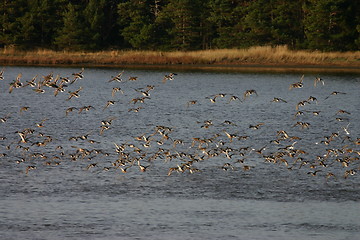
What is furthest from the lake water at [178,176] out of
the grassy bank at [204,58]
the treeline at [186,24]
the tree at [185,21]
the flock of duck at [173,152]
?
the tree at [185,21]

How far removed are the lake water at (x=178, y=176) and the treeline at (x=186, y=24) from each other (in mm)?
35832

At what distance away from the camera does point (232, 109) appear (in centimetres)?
5094

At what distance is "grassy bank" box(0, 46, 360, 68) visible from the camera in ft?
254

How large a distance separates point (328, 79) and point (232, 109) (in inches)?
802

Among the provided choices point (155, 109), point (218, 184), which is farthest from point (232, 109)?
point (218, 184)

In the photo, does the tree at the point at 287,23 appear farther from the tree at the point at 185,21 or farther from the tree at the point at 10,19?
the tree at the point at 10,19

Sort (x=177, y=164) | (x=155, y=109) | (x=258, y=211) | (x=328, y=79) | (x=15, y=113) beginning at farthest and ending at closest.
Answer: (x=328, y=79)
(x=155, y=109)
(x=15, y=113)
(x=177, y=164)
(x=258, y=211)

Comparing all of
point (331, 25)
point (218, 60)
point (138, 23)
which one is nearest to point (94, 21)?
point (138, 23)

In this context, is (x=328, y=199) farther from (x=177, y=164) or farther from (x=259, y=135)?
(x=259, y=135)

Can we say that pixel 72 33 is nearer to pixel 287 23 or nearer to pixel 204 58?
pixel 204 58

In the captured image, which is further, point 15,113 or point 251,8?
point 251,8

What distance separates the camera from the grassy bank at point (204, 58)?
77.3 m

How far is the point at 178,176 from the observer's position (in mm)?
28234

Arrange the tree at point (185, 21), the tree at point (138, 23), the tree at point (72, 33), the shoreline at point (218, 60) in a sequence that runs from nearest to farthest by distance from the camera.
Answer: the shoreline at point (218, 60)
the tree at point (72, 33)
the tree at point (138, 23)
the tree at point (185, 21)
